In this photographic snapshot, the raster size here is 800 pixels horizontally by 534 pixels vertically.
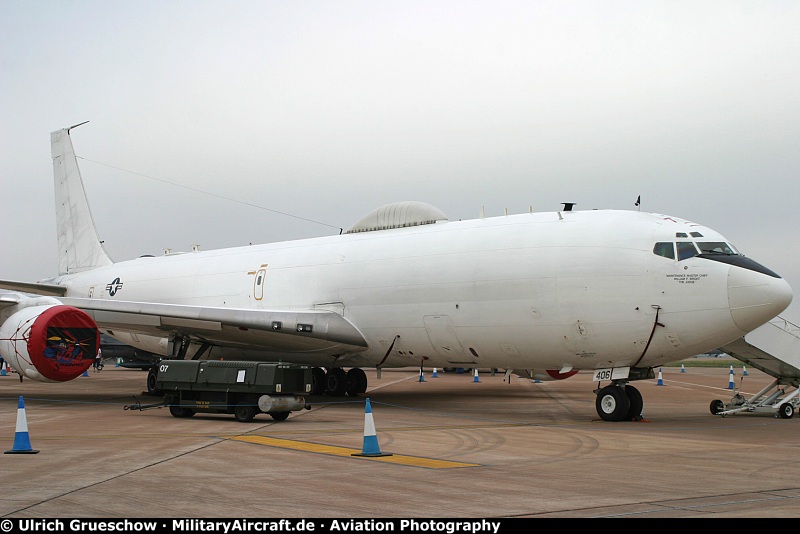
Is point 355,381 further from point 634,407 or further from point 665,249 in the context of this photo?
point 665,249

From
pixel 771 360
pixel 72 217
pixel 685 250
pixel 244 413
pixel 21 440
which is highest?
pixel 72 217

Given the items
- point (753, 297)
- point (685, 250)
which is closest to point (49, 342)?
point (685, 250)

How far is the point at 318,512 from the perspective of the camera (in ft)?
25.8

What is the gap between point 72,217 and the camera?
34.1m

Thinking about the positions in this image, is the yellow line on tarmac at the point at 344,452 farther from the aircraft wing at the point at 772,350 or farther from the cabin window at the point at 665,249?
the aircraft wing at the point at 772,350

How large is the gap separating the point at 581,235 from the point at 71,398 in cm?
1651

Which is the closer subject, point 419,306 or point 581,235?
point 581,235

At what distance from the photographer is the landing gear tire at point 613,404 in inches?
706

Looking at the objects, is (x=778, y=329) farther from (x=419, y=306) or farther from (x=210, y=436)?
(x=210, y=436)

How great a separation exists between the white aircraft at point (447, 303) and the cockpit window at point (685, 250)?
29 mm

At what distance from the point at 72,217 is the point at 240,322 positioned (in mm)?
14352

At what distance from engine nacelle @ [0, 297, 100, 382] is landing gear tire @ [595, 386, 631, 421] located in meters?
12.5

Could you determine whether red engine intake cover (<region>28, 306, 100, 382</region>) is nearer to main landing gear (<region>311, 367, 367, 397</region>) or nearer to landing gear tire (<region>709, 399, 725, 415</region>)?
main landing gear (<region>311, 367, 367, 397</region>)
